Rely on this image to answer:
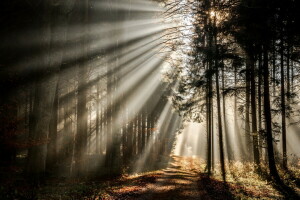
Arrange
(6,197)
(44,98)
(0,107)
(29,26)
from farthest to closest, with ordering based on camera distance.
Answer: (29,26)
(44,98)
(0,107)
(6,197)

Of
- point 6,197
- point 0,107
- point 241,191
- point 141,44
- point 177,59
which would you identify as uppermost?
point 141,44

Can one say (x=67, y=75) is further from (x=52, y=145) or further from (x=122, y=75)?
(x=52, y=145)

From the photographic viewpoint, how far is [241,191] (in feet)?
30.3

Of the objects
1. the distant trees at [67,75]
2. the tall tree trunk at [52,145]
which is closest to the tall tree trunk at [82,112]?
the distant trees at [67,75]

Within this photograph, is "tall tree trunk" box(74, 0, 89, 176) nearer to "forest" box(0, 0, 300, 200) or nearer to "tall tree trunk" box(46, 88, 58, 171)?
"forest" box(0, 0, 300, 200)

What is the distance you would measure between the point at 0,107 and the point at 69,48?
855cm

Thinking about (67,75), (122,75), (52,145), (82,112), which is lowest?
(52,145)

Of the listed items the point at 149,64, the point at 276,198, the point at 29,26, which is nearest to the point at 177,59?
the point at 149,64

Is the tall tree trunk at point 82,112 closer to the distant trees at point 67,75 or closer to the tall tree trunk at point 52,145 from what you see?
the distant trees at point 67,75

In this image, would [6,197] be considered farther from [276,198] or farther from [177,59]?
[177,59]

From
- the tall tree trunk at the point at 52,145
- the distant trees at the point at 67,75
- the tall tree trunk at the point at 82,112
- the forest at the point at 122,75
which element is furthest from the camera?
the tall tree trunk at the point at 52,145

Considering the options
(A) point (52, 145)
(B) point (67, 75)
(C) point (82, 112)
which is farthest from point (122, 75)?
(A) point (52, 145)

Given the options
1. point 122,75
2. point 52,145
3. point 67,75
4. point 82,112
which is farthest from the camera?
point 67,75

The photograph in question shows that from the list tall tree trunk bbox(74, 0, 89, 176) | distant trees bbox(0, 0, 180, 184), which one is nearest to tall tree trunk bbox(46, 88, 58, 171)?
distant trees bbox(0, 0, 180, 184)
